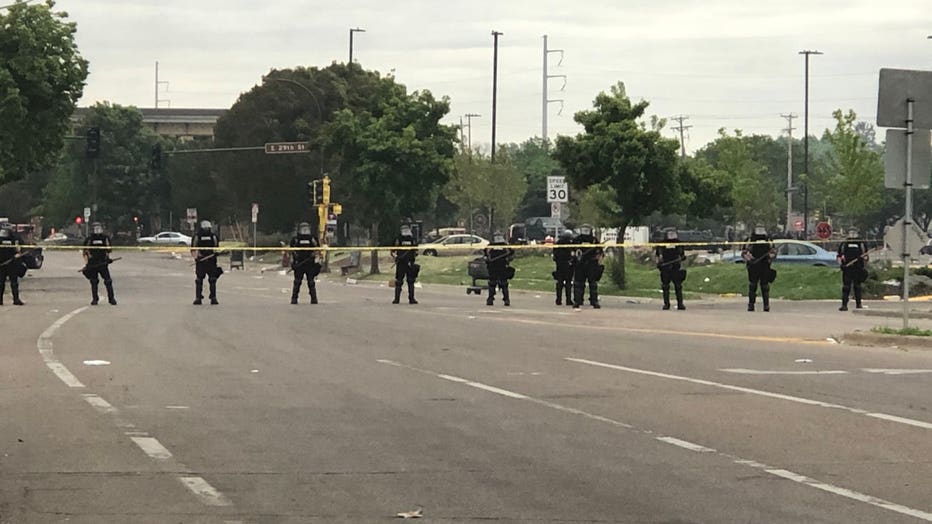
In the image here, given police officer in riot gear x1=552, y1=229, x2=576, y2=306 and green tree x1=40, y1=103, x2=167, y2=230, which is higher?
green tree x1=40, y1=103, x2=167, y2=230

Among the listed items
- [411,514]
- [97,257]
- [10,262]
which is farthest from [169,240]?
[411,514]

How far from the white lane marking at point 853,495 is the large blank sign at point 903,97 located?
11452mm

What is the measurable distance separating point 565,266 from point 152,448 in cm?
2204

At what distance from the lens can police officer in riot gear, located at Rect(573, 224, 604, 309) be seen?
30.0 meters

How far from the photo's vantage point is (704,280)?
44.8m

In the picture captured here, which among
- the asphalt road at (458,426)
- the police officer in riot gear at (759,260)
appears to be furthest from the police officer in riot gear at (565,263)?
the asphalt road at (458,426)

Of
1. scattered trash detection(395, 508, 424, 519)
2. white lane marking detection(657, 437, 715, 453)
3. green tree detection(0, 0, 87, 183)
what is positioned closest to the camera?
scattered trash detection(395, 508, 424, 519)

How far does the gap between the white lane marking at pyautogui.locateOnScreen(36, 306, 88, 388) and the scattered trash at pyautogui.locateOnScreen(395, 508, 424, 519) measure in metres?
7.02

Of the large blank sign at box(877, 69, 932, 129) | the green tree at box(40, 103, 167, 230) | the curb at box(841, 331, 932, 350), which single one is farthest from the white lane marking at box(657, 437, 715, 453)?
the green tree at box(40, 103, 167, 230)

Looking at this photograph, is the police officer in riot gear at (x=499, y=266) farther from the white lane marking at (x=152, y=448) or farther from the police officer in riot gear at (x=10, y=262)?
the white lane marking at (x=152, y=448)

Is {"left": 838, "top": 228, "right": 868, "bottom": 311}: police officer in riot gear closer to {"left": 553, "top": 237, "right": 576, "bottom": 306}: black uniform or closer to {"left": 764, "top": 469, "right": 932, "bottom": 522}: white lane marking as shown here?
{"left": 553, "top": 237, "right": 576, "bottom": 306}: black uniform

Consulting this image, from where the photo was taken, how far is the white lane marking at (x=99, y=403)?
11992 mm

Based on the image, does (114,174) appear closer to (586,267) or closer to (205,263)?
(205,263)

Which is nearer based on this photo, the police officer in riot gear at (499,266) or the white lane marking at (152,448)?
the white lane marking at (152,448)
